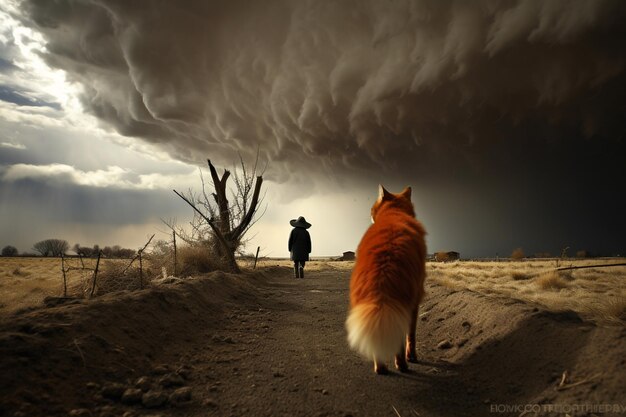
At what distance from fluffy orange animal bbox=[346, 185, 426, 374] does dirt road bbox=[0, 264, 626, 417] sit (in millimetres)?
514

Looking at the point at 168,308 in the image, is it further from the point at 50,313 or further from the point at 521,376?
the point at 521,376

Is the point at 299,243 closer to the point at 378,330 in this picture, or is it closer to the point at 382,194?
the point at 382,194

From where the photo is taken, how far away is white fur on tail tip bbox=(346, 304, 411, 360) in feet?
9.64

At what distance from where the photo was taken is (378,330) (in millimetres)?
2947

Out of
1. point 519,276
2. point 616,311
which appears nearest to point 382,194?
point 616,311

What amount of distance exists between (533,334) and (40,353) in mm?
5233

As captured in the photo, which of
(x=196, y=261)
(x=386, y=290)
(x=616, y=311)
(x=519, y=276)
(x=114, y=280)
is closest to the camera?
(x=386, y=290)

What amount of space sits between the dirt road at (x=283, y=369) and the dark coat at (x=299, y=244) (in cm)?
1047

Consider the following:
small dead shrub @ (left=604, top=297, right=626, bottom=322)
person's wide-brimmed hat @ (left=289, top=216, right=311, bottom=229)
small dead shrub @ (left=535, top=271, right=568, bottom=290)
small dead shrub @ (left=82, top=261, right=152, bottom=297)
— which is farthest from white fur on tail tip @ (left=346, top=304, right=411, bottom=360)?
person's wide-brimmed hat @ (left=289, top=216, right=311, bottom=229)

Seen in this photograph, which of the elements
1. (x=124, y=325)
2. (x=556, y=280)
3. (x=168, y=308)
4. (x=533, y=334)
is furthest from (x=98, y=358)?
(x=556, y=280)

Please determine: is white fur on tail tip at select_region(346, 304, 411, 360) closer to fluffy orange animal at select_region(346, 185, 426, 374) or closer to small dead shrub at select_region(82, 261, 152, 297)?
fluffy orange animal at select_region(346, 185, 426, 374)

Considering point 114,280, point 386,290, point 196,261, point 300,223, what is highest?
point 300,223

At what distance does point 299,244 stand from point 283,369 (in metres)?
12.0

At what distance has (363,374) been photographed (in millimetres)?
3822
